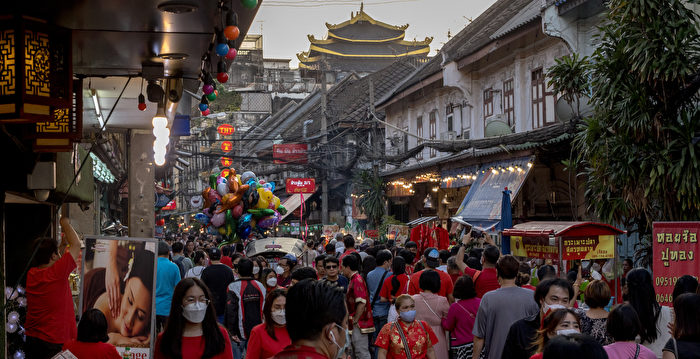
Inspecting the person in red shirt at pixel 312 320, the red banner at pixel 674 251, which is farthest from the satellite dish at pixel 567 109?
the person in red shirt at pixel 312 320

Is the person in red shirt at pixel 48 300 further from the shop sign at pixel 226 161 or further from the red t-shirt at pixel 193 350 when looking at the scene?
the shop sign at pixel 226 161

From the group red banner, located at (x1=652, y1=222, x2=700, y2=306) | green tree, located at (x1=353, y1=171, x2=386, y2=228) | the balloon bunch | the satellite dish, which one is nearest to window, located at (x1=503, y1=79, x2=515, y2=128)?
the satellite dish

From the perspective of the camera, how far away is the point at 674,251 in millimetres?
10008

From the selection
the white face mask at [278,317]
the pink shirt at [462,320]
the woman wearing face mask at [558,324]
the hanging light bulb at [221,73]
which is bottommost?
the pink shirt at [462,320]

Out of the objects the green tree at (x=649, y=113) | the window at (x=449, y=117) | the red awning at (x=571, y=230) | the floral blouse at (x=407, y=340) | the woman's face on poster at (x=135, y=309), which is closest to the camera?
the woman's face on poster at (x=135, y=309)

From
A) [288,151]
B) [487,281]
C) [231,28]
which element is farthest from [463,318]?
[288,151]

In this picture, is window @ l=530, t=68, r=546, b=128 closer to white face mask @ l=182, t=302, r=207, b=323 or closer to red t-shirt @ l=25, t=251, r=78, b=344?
red t-shirt @ l=25, t=251, r=78, b=344

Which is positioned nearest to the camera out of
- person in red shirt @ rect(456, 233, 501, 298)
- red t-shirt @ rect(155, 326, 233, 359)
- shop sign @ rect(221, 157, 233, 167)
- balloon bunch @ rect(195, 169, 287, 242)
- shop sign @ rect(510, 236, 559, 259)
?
red t-shirt @ rect(155, 326, 233, 359)

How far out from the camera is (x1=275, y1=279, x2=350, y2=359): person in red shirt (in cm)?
406

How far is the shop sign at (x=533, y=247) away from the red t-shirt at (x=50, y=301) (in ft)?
23.6

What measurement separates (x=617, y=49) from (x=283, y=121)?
43.0 m

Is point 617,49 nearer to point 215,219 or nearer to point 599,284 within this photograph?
point 599,284

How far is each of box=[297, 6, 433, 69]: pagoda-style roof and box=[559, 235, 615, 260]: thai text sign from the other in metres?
52.1

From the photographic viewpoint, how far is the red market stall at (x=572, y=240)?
11.7 metres
